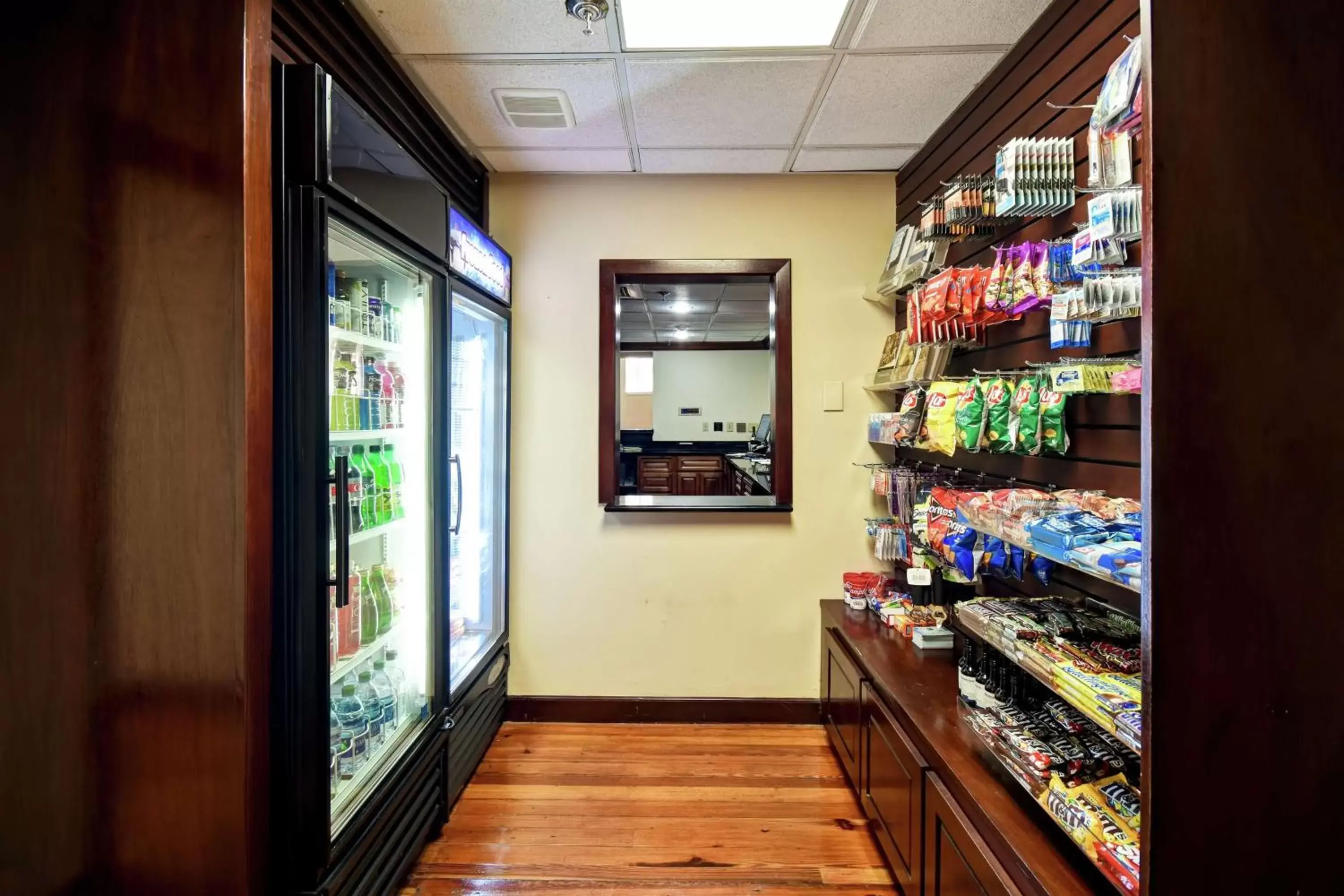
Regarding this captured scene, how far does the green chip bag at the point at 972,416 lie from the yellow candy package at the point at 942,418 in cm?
5

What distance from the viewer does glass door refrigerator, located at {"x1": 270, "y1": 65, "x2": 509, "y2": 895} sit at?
55.7 inches

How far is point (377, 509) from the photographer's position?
1.94 meters

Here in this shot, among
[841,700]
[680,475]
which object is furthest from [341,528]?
[680,475]

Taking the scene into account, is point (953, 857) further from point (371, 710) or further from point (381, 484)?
point (381, 484)

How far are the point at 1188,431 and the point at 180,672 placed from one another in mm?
1840

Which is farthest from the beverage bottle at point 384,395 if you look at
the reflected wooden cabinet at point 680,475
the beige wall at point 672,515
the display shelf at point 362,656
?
the reflected wooden cabinet at point 680,475

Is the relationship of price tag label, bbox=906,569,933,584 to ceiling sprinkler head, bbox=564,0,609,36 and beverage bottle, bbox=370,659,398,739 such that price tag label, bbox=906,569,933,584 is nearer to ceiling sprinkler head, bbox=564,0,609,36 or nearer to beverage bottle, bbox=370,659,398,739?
beverage bottle, bbox=370,659,398,739

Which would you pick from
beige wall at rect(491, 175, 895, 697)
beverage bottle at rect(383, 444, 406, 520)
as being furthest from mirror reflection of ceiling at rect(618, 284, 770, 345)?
beverage bottle at rect(383, 444, 406, 520)

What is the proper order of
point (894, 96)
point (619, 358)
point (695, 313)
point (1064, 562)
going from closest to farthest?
point (1064, 562), point (894, 96), point (619, 358), point (695, 313)

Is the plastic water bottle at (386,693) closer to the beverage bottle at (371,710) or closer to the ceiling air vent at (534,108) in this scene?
the beverage bottle at (371,710)

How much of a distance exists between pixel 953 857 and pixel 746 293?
4973mm

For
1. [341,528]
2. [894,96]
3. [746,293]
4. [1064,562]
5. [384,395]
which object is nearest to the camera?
→ [1064,562]

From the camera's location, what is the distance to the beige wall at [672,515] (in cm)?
307

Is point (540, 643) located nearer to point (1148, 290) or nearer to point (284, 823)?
Result: point (284, 823)
